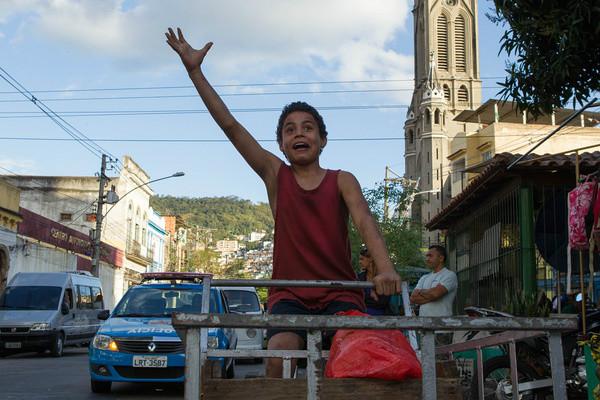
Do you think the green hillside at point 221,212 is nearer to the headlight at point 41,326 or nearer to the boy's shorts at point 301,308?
the headlight at point 41,326

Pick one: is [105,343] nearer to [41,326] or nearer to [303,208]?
[303,208]

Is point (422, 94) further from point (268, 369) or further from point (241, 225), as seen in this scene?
point (241, 225)

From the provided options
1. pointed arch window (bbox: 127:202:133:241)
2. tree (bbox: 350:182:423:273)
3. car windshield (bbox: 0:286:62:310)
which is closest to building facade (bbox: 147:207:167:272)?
pointed arch window (bbox: 127:202:133:241)

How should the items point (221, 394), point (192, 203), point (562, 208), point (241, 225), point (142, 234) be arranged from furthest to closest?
point (241, 225), point (192, 203), point (142, 234), point (562, 208), point (221, 394)

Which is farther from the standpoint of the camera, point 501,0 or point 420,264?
point 420,264

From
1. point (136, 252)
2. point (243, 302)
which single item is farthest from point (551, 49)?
point (136, 252)

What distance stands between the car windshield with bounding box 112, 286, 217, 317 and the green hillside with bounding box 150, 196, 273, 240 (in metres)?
133

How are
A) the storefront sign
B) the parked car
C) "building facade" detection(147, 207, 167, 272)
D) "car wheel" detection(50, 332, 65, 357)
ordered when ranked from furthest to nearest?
Result: "building facade" detection(147, 207, 167, 272) → the storefront sign → "car wheel" detection(50, 332, 65, 357) → the parked car

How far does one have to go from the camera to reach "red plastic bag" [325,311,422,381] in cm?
246

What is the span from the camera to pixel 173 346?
10656 millimetres

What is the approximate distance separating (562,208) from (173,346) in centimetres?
606

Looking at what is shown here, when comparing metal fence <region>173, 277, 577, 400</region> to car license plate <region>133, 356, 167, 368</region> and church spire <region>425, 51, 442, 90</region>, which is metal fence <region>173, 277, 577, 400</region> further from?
church spire <region>425, 51, 442, 90</region>

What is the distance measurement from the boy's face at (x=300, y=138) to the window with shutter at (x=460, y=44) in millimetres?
94007

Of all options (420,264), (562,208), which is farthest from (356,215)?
(420,264)
